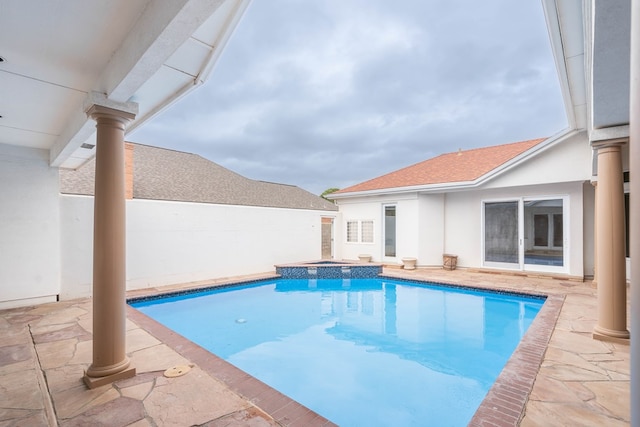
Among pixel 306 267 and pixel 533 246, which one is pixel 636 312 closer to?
pixel 306 267

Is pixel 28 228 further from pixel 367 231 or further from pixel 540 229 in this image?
pixel 540 229

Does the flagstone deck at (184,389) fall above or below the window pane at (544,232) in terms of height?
below

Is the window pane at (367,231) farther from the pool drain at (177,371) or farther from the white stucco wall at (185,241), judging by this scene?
the pool drain at (177,371)

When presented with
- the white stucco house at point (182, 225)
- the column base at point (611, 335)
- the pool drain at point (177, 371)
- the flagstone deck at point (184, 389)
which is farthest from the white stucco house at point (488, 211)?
the pool drain at point (177, 371)

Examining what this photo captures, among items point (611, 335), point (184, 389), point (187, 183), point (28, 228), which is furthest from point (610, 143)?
point (187, 183)

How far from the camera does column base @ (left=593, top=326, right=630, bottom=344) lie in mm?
4703

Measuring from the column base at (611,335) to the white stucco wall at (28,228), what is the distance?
1060cm

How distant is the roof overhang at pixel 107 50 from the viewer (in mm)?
2445

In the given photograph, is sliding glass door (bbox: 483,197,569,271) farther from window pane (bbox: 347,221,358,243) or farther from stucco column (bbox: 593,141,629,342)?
stucco column (bbox: 593,141,629,342)

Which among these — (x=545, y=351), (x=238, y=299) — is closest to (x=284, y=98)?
(x=238, y=299)

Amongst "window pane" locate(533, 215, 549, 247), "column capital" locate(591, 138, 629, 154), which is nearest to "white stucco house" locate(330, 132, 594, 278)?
"window pane" locate(533, 215, 549, 247)

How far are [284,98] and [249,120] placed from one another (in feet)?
11.9

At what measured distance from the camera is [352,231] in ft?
49.7

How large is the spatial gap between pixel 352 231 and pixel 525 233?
7.00 m
